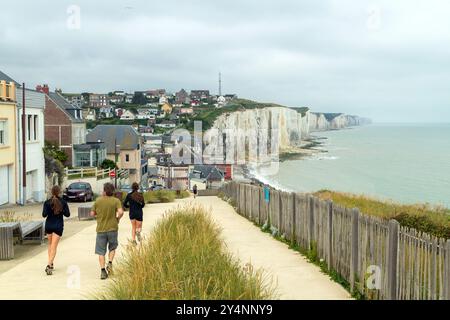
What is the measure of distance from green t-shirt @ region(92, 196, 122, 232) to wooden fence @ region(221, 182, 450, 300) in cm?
378

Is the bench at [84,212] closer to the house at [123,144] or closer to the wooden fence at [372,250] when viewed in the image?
the wooden fence at [372,250]

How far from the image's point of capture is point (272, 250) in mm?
13766

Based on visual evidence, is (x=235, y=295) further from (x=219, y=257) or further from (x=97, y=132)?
(x=97, y=132)

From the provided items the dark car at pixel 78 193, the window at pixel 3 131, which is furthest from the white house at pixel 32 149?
the dark car at pixel 78 193

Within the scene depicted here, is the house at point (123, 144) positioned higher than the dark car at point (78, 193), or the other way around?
the house at point (123, 144)

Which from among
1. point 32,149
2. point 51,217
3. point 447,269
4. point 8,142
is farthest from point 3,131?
point 447,269

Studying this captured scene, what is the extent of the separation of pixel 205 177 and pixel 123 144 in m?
31.8

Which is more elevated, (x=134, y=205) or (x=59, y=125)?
(x=59, y=125)

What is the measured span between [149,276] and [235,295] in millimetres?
1149

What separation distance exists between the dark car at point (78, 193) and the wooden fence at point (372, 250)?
81.3 feet

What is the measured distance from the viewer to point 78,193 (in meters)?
37.2

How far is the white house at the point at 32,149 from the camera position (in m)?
33.0

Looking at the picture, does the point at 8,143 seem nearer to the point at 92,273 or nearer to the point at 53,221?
the point at 53,221
